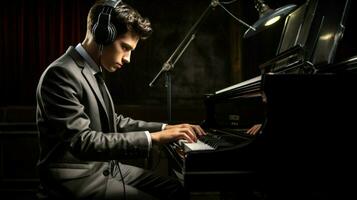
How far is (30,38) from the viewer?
4848 mm

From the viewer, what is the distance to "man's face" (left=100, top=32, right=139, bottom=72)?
1.90 meters

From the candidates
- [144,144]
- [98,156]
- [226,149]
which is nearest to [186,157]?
[226,149]

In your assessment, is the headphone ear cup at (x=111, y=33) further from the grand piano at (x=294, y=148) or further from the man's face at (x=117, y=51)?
the grand piano at (x=294, y=148)

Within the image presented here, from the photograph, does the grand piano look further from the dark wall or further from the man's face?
the dark wall

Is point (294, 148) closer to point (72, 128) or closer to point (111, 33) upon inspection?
point (72, 128)

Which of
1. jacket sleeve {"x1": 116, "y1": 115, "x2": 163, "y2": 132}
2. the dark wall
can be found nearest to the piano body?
jacket sleeve {"x1": 116, "y1": 115, "x2": 163, "y2": 132}

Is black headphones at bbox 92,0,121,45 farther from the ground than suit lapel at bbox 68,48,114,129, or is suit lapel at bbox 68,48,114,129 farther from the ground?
black headphones at bbox 92,0,121,45

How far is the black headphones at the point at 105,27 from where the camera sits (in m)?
1.75

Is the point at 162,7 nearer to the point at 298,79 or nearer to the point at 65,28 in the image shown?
the point at 65,28

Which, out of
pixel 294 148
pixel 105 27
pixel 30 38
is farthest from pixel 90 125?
pixel 30 38

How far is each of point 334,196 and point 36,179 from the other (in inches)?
143

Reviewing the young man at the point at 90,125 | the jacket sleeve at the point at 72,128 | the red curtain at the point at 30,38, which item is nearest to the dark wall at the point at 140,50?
the red curtain at the point at 30,38

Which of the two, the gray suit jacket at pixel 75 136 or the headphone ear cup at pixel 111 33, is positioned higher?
the headphone ear cup at pixel 111 33

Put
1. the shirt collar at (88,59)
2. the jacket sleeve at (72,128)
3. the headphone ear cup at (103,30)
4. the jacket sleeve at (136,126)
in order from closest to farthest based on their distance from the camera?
the jacket sleeve at (72,128) < the headphone ear cup at (103,30) < the shirt collar at (88,59) < the jacket sleeve at (136,126)
